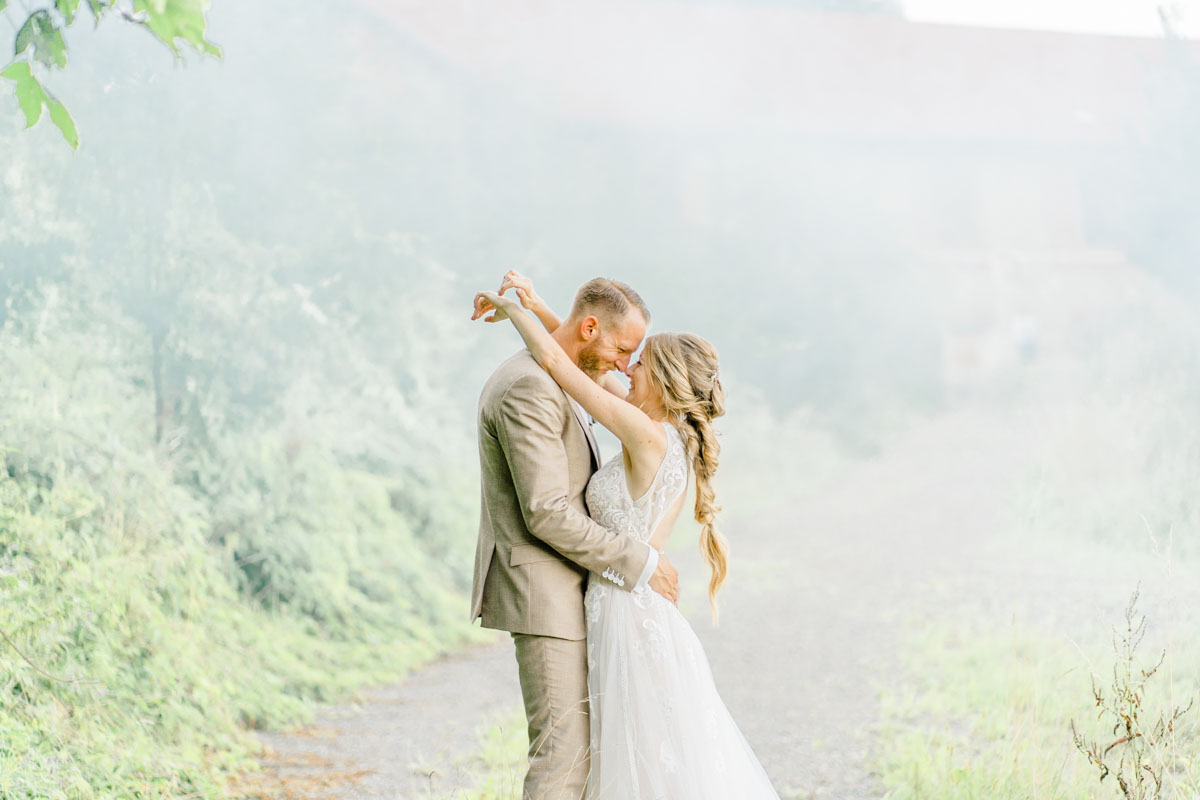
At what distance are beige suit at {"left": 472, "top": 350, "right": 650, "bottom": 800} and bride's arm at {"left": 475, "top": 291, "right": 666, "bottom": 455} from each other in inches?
1.4

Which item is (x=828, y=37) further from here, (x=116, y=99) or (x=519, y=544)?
(x=519, y=544)

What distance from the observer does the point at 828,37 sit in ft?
37.0

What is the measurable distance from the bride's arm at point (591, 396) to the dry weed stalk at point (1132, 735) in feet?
3.80

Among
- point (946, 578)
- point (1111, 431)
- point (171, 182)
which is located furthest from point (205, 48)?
point (1111, 431)

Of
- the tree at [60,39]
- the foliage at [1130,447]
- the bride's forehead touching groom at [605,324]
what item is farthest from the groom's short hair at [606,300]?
the foliage at [1130,447]

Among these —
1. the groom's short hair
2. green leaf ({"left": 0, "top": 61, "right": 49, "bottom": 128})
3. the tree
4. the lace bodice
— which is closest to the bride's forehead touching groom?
the groom's short hair

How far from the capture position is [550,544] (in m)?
2.48

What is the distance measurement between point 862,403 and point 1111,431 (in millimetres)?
2495

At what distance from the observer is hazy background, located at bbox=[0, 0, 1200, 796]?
545 centimetres

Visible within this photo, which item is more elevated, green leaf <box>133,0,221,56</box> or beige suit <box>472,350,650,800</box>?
green leaf <box>133,0,221,56</box>

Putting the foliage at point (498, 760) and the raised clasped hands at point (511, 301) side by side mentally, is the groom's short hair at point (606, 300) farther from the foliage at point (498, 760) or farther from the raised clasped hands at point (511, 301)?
the foliage at point (498, 760)

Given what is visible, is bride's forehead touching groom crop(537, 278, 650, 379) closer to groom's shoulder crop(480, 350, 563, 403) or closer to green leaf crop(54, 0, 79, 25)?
groom's shoulder crop(480, 350, 563, 403)

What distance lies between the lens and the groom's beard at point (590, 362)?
2.69m

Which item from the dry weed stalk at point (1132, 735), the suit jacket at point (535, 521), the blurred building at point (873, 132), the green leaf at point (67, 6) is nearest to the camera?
the green leaf at point (67, 6)
